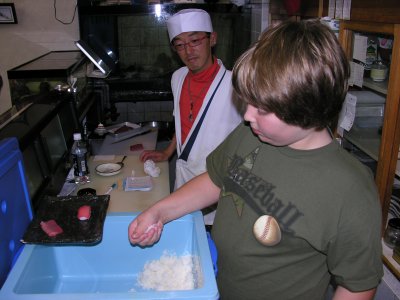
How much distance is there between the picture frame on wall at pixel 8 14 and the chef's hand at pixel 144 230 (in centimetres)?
311

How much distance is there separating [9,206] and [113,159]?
4.93 feet

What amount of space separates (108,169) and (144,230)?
1.36 metres

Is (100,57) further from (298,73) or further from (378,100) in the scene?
(298,73)

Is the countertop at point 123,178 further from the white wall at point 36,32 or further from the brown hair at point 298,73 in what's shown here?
the white wall at point 36,32

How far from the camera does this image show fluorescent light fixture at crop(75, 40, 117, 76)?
120 inches

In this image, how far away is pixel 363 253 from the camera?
0.78m

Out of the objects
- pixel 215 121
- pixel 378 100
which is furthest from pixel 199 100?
pixel 378 100

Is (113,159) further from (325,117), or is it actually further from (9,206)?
(325,117)

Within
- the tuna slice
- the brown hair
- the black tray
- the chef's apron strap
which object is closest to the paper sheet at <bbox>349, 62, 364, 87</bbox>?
the chef's apron strap

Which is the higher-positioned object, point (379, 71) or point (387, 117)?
point (379, 71)

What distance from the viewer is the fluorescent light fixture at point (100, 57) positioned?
3.04 meters

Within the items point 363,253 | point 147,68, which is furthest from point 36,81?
point 363,253

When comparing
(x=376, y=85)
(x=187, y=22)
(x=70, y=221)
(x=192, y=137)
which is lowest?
(x=192, y=137)

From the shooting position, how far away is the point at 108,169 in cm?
228
